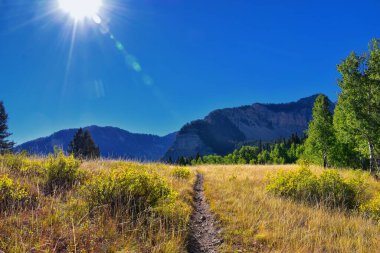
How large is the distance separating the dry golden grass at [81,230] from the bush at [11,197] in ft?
0.71

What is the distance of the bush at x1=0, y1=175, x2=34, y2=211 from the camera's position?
19.7ft

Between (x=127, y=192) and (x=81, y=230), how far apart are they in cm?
215

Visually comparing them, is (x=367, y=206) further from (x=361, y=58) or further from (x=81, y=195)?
(x=361, y=58)

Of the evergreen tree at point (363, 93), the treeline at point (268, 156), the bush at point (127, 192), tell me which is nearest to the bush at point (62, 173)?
the bush at point (127, 192)

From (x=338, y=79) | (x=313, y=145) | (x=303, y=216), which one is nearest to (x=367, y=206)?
(x=303, y=216)

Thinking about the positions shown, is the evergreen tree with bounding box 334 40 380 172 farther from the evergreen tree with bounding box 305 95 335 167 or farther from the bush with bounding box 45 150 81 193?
the bush with bounding box 45 150 81 193

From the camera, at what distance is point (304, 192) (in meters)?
11.9

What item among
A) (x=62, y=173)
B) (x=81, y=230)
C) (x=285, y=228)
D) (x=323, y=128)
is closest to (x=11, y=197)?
(x=81, y=230)

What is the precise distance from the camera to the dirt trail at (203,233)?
6453 mm

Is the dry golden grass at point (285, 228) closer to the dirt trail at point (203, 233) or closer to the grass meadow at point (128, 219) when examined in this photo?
the grass meadow at point (128, 219)

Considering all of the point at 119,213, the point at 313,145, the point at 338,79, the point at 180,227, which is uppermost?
the point at 338,79

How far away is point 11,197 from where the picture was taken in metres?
6.34

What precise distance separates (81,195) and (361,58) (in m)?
24.5

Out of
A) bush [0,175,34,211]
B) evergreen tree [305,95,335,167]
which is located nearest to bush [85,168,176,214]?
bush [0,175,34,211]
